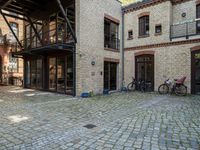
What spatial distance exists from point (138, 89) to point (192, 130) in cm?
880

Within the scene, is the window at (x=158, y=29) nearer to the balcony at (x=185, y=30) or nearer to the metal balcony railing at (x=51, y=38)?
the balcony at (x=185, y=30)

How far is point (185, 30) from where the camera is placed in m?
11.5

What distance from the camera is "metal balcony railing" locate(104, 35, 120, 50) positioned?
12733mm

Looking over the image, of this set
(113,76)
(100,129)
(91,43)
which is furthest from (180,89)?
(100,129)

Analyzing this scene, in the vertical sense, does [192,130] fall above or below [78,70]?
below

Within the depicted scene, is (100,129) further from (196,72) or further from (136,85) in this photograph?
(136,85)

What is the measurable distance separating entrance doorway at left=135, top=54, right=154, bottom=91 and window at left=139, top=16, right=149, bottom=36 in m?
1.79

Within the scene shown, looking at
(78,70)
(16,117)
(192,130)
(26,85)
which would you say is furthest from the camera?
(26,85)

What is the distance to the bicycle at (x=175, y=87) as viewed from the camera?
440 inches

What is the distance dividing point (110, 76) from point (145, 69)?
275cm

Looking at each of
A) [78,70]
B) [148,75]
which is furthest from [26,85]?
[148,75]

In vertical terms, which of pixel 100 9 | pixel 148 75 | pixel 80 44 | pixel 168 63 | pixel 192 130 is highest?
pixel 100 9

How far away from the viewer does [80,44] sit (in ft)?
33.2

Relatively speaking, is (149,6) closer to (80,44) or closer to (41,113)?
(80,44)
